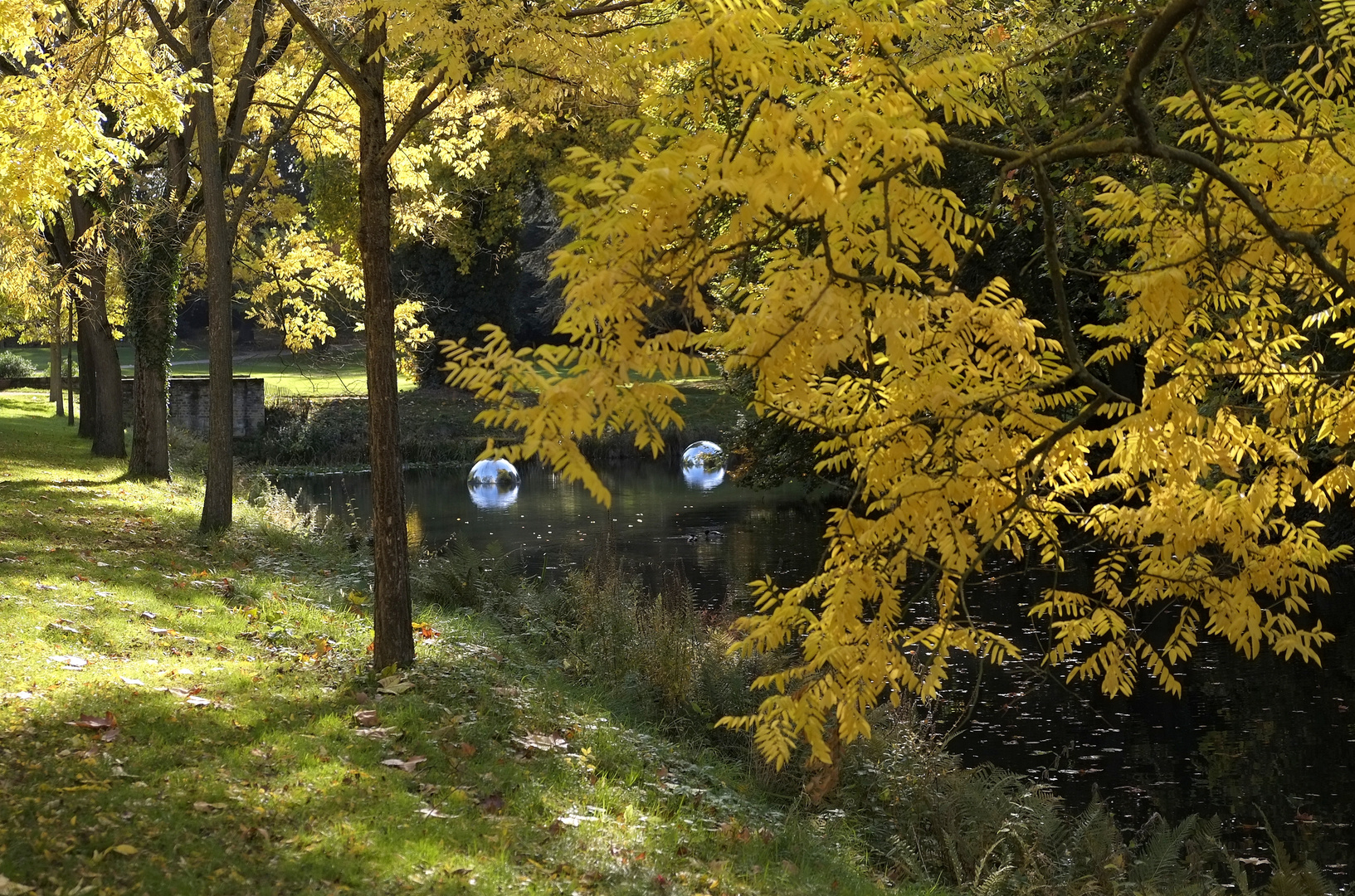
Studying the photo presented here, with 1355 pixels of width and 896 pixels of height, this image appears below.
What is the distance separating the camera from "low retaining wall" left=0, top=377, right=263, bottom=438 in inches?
1460

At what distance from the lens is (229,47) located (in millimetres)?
18531

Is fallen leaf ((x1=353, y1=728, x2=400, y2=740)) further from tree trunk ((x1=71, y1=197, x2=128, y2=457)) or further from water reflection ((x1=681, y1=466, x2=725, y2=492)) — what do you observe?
water reflection ((x1=681, y1=466, x2=725, y2=492))

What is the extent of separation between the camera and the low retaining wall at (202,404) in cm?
3709

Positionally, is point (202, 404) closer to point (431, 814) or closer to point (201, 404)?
point (201, 404)

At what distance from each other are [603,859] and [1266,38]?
31.3ft

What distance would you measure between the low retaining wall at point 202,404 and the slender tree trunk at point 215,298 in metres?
23.2

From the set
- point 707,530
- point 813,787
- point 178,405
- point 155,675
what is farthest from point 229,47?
point 178,405

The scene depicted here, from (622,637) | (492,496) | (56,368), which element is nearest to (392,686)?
(622,637)

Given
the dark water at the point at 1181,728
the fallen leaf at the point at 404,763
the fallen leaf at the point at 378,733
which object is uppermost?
the fallen leaf at the point at 378,733

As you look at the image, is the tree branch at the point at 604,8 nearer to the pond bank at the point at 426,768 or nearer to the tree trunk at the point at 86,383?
the pond bank at the point at 426,768

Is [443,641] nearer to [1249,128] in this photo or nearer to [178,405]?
[1249,128]

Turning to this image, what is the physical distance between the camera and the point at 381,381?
8641mm

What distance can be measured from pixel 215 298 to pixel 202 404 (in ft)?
83.1

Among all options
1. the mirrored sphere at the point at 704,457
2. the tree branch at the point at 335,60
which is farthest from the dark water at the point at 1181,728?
the mirrored sphere at the point at 704,457
